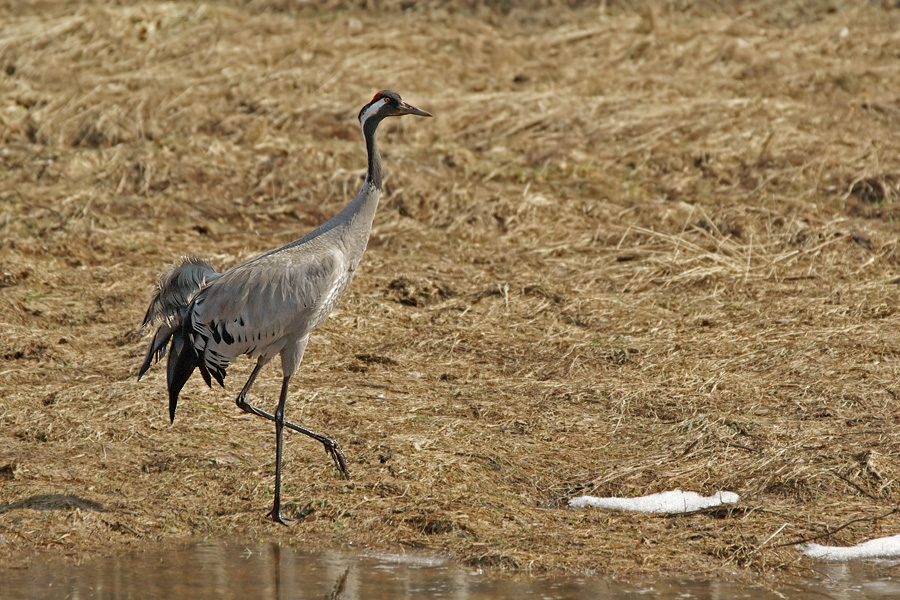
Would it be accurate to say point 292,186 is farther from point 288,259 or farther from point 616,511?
point 616,511

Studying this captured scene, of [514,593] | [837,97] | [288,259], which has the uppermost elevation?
[837,97]

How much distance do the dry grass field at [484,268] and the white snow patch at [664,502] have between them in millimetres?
71

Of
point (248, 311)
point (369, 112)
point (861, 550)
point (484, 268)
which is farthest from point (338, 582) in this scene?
point (484, 268)

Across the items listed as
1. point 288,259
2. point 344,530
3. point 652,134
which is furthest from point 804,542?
point 652,134

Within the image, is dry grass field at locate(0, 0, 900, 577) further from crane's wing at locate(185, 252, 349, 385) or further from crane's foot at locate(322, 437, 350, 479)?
crane's wing at locate(185, 252, 349, 385)

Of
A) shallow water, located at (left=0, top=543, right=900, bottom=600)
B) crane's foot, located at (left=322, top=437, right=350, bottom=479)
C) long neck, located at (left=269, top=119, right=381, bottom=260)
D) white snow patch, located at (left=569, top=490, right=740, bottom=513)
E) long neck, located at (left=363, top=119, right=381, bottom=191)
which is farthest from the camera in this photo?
long neck, located at (left=363, top=119, right=381, bottom=191)

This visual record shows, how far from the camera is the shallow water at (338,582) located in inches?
171

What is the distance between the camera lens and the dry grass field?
5.10 meters

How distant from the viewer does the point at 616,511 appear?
5012mm

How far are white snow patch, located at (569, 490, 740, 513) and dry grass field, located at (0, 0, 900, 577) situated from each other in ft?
0.23

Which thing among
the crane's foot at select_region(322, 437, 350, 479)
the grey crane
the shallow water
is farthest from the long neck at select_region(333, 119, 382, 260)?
the shallow water

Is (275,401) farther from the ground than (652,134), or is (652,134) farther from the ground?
(652,134)

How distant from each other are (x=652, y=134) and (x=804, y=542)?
5.71 meters

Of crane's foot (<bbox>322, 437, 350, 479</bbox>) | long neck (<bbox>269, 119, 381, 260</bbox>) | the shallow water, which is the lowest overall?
the shallow water
